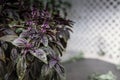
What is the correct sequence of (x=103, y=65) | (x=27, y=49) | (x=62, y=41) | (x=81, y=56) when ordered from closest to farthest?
(x=27, y=49), (x=62, y=41), (x=103, y=65), (x=81, y=56)

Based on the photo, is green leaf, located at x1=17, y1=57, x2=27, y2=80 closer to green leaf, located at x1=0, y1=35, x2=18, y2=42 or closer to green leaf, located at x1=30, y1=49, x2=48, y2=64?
green leaf, located at x1=30, y1=49, x2=48, y2=64

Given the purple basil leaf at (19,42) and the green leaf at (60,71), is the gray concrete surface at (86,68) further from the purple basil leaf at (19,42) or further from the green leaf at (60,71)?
the purple basil leaf at (19,42)

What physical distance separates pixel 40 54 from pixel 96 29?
9.86 feet

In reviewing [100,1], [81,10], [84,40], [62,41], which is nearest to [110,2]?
[100,1]

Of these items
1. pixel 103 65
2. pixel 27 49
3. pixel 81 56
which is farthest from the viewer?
pixel 81 56

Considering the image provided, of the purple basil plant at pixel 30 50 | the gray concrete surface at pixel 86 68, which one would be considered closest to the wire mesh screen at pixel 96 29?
the gray concrete surface at pixel 86 68

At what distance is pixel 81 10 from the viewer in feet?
16.6

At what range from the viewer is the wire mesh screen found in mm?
4855

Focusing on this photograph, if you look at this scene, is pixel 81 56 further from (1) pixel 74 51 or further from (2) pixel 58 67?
(2) pixel 58 67

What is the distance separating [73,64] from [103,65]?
0.55m

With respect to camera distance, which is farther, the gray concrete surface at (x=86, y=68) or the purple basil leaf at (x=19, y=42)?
the gray concrete surface at (x=86, y=68)

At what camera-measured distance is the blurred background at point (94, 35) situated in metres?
4.79

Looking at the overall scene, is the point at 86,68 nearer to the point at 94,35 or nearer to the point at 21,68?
the point at 94,35

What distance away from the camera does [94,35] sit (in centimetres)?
507
